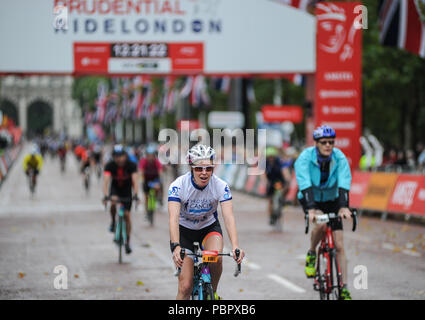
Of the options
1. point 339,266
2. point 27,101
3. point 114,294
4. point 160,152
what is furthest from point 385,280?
point 27,101

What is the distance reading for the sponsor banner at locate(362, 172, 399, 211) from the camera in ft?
64.5

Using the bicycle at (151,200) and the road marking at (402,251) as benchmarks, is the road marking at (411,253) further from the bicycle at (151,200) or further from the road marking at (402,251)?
the bicycle at (151,200)

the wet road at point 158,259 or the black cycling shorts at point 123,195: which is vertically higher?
the black cycling shorts at point 123,195

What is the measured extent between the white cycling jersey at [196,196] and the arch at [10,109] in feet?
475

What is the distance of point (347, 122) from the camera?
23.3 meters

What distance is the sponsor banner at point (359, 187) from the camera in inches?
830

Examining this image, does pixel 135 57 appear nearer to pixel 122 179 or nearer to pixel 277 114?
pixel 122 179

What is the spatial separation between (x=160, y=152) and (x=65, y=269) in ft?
127

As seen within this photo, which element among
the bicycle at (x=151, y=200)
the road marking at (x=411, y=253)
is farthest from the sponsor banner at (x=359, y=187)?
the road marking at (x=411, y=253)

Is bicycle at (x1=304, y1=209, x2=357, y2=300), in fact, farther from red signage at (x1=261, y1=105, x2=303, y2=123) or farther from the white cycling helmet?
red signage at (x1=261, y1=105, x2=303, y2=123)

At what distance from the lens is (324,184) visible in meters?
8.54

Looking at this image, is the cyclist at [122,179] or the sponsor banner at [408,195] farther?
the sponsor banner at [408,195]

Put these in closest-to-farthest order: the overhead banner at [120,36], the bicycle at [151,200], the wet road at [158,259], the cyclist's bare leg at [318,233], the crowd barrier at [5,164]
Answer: the cyclist's bare leg at [318,233], the wet road at [158,259], the bicycle at [151,200], the overhead banner at [120,36], the crowd barrier at [5,164]
